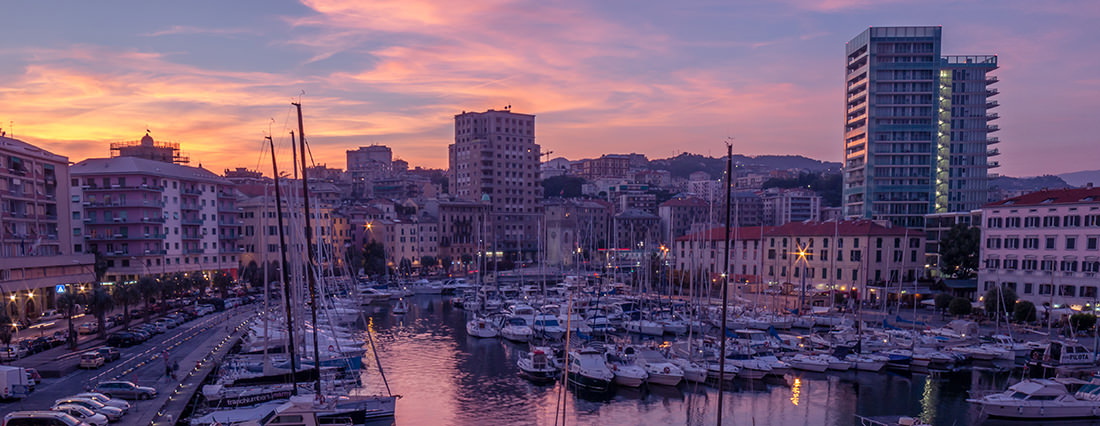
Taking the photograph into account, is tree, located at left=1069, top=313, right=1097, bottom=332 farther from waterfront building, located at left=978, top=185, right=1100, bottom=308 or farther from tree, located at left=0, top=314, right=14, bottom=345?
tree, located at left=0, top=314, right=14, bottom=345

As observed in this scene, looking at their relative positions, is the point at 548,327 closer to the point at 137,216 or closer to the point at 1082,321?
the point at 1082,321

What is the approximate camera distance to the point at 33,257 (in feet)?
197

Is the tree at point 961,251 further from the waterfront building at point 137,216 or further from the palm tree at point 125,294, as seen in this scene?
the waterfront building at point 137,216

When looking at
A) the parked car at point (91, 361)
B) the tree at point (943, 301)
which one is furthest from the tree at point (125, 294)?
the tree at point (943, 301)

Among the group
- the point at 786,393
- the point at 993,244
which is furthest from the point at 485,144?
the point at 786,393

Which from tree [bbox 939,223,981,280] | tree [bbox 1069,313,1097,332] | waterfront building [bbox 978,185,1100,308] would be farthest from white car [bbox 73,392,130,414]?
tree [bbox 939,223,981,280]

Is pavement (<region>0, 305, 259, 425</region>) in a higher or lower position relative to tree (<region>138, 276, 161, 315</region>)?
lower

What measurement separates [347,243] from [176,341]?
73592mm

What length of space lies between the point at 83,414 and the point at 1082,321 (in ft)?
216

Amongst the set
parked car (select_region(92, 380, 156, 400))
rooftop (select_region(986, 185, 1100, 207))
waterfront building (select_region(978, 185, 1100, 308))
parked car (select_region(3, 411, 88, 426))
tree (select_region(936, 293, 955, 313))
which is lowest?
tree (select_region(936, 293, 955, 313))

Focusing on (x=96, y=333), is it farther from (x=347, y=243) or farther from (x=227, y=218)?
(x=347, y=243)

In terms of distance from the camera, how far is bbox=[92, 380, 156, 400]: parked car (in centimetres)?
3344

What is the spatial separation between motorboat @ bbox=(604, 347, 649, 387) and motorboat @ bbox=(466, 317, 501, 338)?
1869 centimetres

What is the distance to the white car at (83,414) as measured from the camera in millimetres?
28250
